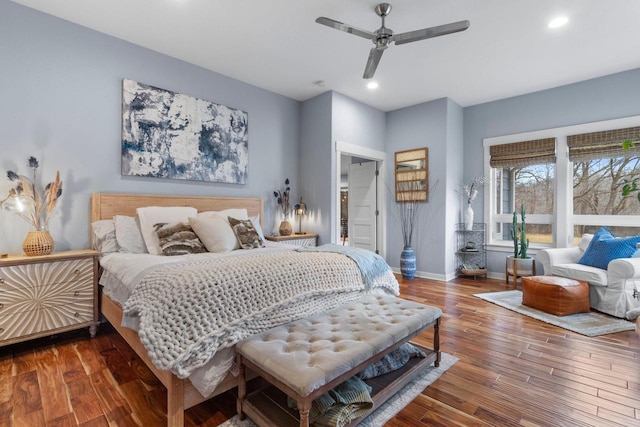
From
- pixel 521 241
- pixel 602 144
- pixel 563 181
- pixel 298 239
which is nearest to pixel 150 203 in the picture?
pixel 298 239

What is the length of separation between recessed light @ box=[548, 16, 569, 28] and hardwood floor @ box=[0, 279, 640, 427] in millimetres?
2788

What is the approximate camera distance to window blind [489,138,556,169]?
14.3 feet

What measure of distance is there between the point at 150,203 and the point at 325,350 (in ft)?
8.56

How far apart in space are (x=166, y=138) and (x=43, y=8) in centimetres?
137

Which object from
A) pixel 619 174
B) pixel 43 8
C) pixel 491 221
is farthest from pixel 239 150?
pixel 619 174

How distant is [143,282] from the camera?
175 centimetres

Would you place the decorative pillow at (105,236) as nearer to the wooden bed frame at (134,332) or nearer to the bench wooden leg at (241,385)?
the wooden bed frame at (134,332)

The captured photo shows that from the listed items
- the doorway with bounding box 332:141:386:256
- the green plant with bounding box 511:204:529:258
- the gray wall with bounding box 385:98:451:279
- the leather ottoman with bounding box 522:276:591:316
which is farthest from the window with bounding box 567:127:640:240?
the doorway with bounding box 332:141:386:256

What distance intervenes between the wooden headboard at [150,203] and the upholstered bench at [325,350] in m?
2.19

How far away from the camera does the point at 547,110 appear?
436 cm

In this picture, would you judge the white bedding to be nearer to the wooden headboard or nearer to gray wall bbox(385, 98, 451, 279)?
the wooden headboard

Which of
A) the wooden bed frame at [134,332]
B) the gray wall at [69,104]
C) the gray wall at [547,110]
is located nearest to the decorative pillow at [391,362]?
the wooden bed frame at [134,332]

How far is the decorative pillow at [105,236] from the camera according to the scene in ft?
8.94

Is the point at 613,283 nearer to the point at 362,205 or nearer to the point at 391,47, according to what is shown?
the point at 391,47
